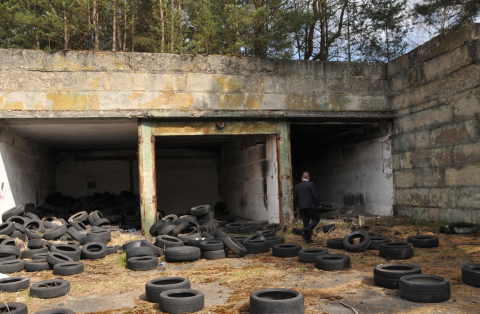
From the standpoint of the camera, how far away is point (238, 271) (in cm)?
629

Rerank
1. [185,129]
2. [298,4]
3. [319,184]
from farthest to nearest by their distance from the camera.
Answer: [298,4] < [319,184] < [185,129]

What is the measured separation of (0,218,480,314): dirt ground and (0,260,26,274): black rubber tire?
1.31 ft

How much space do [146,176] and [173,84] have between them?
8.33 feet

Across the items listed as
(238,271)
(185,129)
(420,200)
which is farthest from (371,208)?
(238,271)

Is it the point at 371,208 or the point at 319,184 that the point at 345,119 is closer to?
the point at 371,208

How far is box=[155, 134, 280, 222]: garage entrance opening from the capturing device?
12852 mm

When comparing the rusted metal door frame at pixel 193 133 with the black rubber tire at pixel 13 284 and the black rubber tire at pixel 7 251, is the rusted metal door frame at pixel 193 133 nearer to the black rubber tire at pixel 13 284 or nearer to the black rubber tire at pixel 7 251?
the black rubber tire at pixel 7 251

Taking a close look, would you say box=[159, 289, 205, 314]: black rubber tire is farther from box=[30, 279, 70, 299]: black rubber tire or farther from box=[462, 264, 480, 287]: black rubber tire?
box=[462, 264, 480, 287]: black rubber tire

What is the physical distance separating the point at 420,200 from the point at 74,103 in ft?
31.2

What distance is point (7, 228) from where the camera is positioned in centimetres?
898

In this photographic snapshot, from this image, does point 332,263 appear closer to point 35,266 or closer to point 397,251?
point 397,251

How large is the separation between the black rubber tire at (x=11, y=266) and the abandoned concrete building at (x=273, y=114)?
372 centimetres

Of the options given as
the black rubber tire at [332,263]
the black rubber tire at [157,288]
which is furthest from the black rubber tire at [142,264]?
the black rubber tire at [332,263]

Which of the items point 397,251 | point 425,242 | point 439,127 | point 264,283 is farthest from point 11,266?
point 439,127
